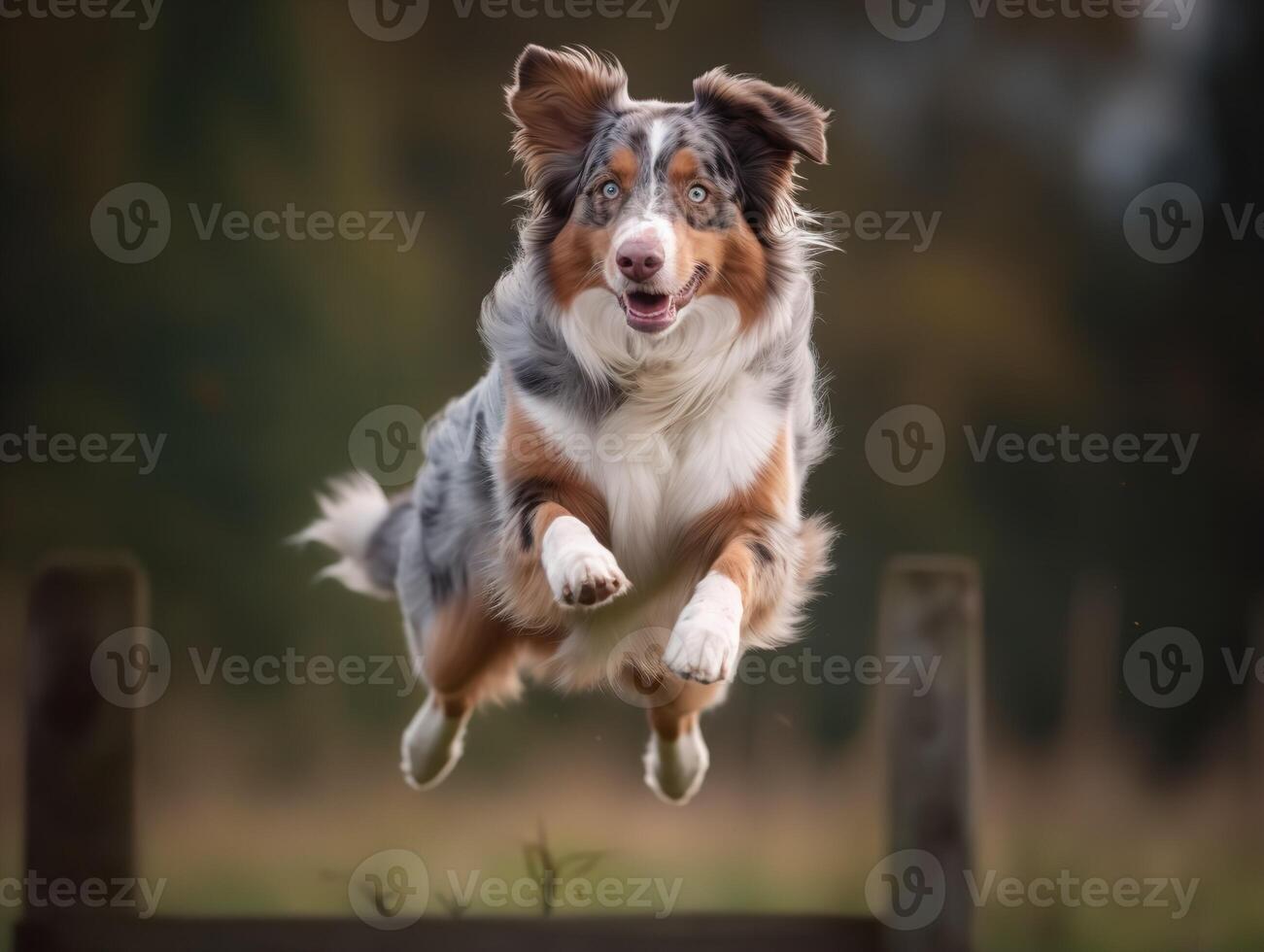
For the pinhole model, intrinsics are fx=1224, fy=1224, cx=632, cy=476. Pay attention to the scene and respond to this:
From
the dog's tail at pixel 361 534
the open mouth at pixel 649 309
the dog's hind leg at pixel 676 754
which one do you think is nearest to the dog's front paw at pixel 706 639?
the open mouth at pixel 649 309

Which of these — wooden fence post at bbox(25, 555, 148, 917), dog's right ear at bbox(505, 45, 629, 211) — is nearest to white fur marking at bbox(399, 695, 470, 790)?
wooden fence post at bbox(25, 555, 148, 917)

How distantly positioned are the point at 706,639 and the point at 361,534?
64.5 inches

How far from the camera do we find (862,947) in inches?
112

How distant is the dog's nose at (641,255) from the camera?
2.58 meters

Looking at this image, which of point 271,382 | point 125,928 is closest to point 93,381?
point 271,382

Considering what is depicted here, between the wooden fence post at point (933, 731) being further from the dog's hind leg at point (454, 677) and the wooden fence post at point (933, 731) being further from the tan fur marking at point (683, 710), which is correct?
the dog's hind leg at point (454, 677)

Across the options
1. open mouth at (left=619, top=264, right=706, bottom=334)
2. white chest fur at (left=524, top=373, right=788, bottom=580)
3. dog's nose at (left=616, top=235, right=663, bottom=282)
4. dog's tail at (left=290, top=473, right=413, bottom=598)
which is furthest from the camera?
dog's tail at (left=290, top=473, right=413, bottom=598)

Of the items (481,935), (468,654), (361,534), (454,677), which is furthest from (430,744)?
(481,935)

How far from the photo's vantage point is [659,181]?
2.70 meters

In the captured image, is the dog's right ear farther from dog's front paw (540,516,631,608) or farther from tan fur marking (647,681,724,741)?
tan fur marking (647,681,724,741)

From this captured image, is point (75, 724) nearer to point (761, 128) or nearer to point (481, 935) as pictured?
point (481, 935)

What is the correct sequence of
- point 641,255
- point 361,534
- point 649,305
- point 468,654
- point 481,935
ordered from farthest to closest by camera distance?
1. point 361,534
2. point 468,654
3. point 481,935
4. point 649,305
5. point 641,255

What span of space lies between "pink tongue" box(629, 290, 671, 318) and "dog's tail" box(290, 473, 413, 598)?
130 centimetres

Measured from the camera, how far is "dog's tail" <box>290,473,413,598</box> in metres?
3.75
